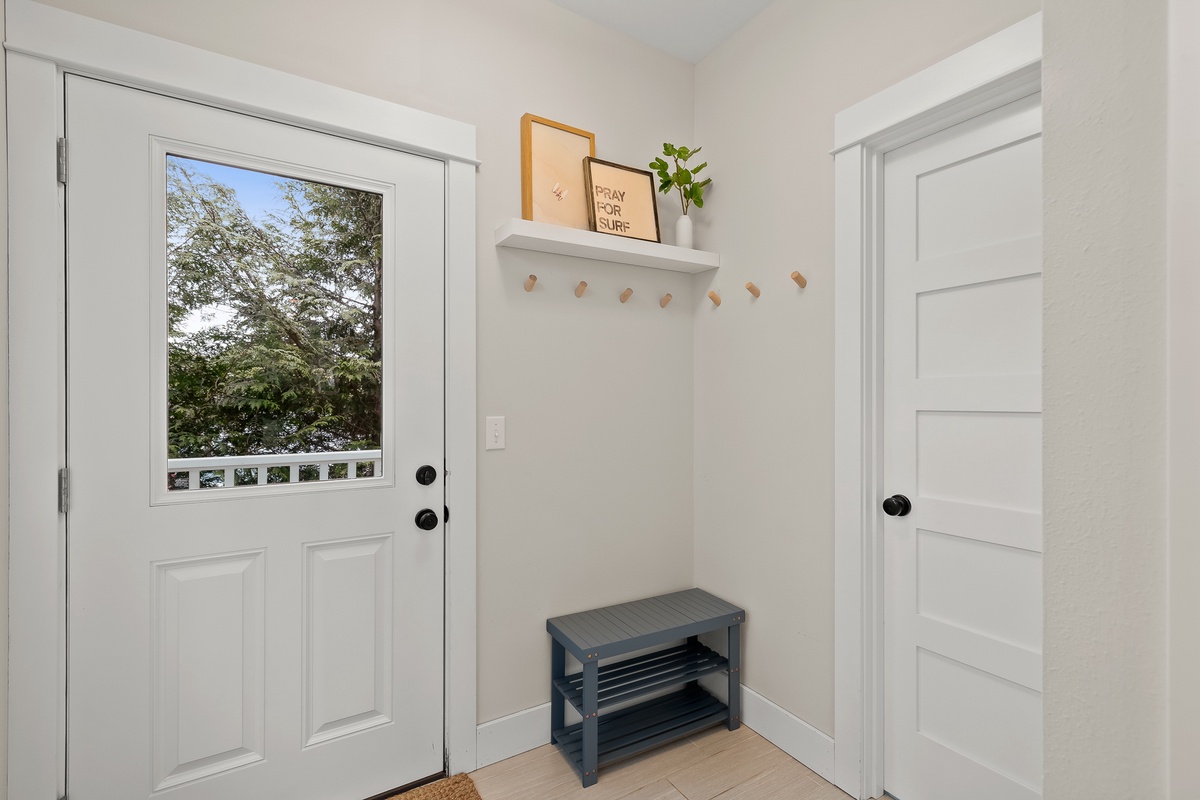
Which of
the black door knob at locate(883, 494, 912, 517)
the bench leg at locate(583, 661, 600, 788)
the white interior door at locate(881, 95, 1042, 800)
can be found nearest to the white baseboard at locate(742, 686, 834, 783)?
the white interior door at locate(881, 95, 1042, 800)

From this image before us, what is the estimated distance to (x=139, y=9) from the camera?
1.42 m

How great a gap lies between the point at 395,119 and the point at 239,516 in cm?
120

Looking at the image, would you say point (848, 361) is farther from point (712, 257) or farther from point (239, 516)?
point (239, 516)

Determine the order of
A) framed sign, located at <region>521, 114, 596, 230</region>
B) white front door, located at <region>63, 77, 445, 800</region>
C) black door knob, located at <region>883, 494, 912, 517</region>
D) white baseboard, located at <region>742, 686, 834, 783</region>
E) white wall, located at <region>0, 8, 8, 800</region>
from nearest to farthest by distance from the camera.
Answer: white wall, located at <region>0, 8, 8, 800</region> → white front door, located at <region>63, 77, 445, 800</region> → black door knob, located at <region>883, 494, 912, 517</region> → white baseboard, located at <region>742, 686, 834, 783</region> → framed sign, located at <region>521, 114, 596, 230</region>

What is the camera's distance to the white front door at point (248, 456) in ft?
4.59

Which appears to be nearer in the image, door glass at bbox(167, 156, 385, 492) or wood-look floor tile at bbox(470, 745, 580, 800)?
door glass at bbox(167, 156, 385, 492)

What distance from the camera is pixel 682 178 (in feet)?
7.07

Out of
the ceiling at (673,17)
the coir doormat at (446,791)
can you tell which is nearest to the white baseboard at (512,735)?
the coir doormat at (446,791)

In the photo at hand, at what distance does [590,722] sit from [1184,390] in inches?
67.0

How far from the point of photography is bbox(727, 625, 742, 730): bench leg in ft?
6.79

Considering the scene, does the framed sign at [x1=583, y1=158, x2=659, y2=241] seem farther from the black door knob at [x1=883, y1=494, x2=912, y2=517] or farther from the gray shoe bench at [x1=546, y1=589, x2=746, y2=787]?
the gray shoe bench at [x1=546, y1=589, x2=746, y2=787]

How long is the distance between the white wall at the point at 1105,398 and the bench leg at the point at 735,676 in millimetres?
1491

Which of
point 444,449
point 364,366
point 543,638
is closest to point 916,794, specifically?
point 543,638

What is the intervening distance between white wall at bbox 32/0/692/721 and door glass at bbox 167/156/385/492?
1.14ft
